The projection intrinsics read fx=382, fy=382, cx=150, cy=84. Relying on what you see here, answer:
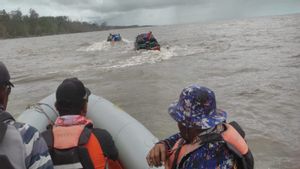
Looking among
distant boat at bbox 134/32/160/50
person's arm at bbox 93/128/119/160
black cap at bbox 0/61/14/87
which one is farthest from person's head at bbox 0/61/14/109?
distant boat at bbox 134/32/160/50

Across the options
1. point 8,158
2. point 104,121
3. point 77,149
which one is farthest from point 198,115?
point 104,121

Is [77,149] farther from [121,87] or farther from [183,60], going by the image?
[183,60]

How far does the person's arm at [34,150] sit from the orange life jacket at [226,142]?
0.61 m

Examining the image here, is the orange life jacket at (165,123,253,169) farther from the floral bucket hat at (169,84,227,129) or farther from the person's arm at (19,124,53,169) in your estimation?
the person's arm at (19,124,53,169)

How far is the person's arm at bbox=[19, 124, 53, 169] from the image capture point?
1721mm

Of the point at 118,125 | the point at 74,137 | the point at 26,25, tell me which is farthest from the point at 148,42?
the point at 26,25

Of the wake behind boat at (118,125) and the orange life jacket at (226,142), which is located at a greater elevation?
the orange life jacket at (226,142)

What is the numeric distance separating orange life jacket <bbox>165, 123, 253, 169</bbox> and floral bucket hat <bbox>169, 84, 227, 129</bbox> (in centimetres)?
7

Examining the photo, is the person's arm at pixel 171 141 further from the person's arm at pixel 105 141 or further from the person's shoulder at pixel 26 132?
the person's arm at pixel 105 141

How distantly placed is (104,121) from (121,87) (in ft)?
24.6

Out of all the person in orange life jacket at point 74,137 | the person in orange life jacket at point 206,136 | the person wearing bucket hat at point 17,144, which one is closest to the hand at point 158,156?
the person in orange life jacket at point 206,136

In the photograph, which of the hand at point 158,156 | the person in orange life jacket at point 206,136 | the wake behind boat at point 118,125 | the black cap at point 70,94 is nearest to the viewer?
the person in orange life jacket at point 206,136

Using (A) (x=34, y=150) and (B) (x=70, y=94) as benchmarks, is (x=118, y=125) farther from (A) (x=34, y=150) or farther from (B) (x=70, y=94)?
(A) (x=34, y=150)

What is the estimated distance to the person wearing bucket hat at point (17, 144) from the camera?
1.63 metres
